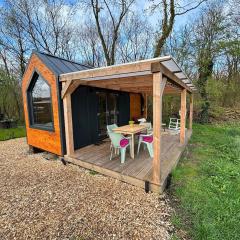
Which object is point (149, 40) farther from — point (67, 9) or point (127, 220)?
point (127, 220)

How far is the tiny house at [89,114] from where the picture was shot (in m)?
2.86

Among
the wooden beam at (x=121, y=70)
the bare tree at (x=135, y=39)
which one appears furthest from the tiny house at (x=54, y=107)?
the bare tree at (x=135, y=39)

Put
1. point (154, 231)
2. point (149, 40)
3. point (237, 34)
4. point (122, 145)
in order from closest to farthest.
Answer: point (154, 231)
point (122, 145)
point (237, 34)
point (149, 40)

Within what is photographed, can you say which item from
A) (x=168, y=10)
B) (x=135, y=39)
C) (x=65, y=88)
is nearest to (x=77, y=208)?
(x=65, y=88)

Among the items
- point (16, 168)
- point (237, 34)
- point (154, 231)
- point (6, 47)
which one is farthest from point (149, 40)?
point (154, 231)

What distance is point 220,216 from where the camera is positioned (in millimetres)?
2143

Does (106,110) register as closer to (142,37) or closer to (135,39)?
(135,39)

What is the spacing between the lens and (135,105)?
8.65 m

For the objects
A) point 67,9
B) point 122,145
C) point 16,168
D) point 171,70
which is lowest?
point 16,168

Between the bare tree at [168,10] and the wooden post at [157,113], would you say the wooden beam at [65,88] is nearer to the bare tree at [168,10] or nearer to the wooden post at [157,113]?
the wooden post at [157,113]

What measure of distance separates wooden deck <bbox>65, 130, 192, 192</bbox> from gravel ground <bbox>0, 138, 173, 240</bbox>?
15 cm

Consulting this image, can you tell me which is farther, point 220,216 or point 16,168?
point 16,168

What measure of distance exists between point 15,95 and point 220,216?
1282 centimetres

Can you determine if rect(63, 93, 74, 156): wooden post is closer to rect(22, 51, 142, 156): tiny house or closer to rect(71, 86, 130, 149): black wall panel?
rect(22, 51, 142, 156): tiny house
